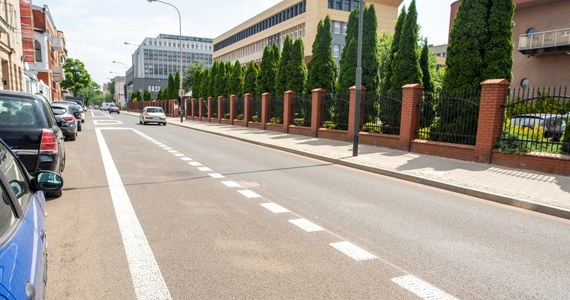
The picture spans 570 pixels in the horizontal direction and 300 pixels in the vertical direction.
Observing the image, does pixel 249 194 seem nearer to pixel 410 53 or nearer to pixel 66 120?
pixel 410 53

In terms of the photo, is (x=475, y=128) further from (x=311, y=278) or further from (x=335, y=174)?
(x=311, y=278)

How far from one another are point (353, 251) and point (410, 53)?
1341 centimetres

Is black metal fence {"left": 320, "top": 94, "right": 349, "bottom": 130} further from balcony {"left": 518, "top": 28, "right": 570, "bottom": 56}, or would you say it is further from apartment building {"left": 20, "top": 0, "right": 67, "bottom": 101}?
apartment building {"left": 20, "top": 0, "right": 67, "bottom": 101}

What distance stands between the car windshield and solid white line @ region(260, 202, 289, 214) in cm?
408

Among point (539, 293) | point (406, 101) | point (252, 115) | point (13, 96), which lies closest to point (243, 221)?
point (539, 293)

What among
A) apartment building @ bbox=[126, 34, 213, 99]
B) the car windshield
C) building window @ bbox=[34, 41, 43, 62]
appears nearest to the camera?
the car windshield

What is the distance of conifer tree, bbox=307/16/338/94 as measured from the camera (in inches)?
888

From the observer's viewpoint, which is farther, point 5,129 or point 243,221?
point 5,129

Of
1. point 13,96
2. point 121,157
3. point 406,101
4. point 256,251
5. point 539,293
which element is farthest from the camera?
point 406,101

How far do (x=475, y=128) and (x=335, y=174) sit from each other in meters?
5.20

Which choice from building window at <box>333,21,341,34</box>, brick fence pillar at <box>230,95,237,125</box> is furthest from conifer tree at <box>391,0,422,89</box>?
building window at <box>333,21,341,34</box>

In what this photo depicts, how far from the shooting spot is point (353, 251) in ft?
14.6

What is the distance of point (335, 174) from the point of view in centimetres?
1009

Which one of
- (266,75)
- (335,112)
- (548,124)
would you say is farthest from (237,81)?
(548,124)
